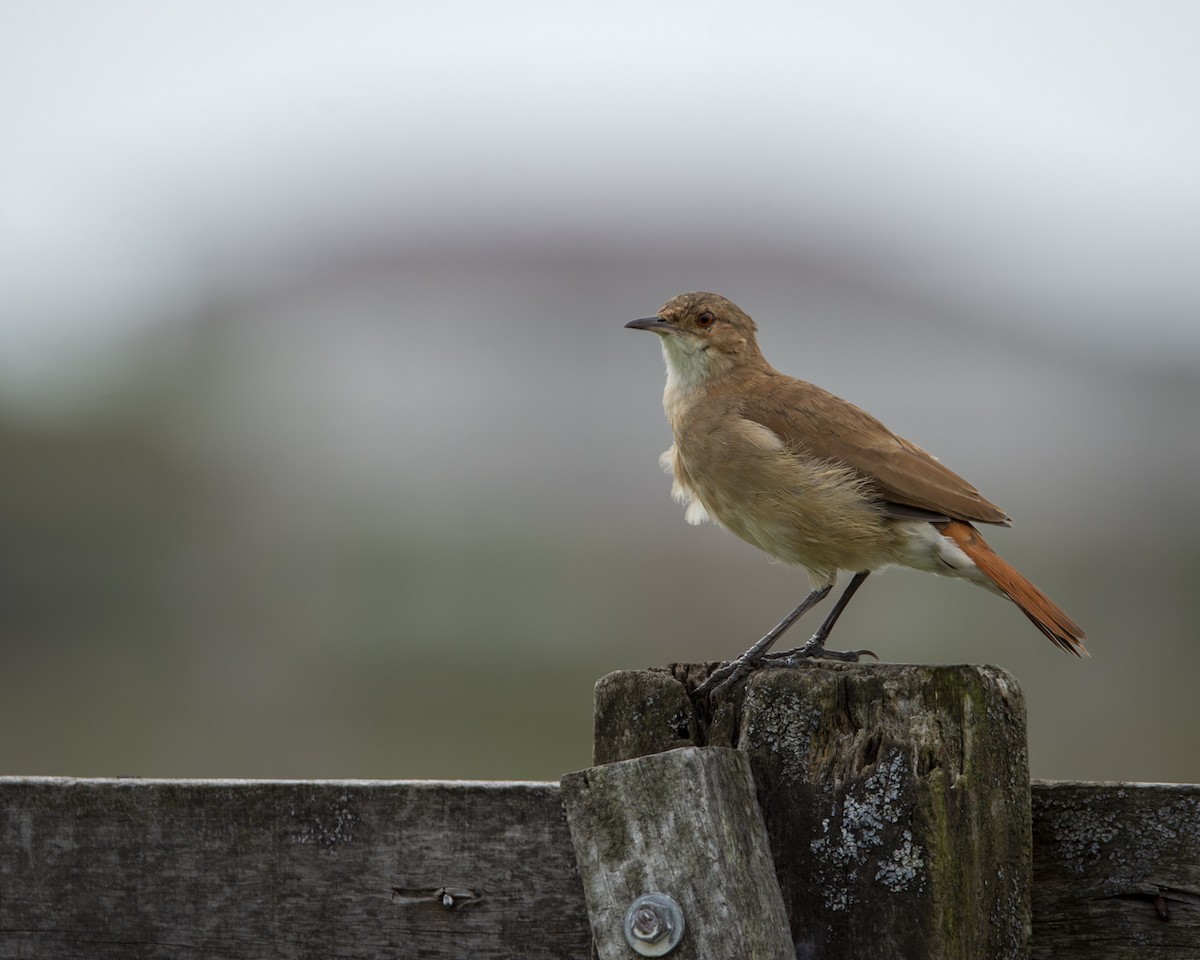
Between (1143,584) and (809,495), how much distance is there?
380 inches

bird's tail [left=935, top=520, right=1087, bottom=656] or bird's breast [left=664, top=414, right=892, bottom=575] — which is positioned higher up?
bird's breast [left=664, top=414, right=892, bottom=575]

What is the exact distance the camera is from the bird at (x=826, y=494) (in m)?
4.59

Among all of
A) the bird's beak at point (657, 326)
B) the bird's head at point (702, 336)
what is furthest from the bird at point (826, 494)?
the bird's beak at point (657, 326)

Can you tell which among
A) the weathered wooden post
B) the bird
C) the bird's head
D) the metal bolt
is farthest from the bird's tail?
the metal bolt

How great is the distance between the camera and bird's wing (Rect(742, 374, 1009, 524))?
463 cm

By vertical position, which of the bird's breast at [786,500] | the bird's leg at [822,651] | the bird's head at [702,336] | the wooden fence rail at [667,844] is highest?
the bird's head at [702,336]

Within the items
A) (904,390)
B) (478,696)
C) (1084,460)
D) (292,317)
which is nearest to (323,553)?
(478,696)

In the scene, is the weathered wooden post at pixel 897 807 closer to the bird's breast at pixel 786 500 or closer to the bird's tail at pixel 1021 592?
the bird's tail at pixel 1021 592

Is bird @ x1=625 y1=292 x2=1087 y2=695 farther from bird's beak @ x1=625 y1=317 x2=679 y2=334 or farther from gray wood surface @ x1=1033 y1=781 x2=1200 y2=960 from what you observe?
gray wood surface @ x1=1033 y1=781 x2=1200 y2=960

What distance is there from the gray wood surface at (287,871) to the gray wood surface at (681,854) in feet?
0.82

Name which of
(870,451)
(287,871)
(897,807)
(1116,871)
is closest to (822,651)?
(870,451)

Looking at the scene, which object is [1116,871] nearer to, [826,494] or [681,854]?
[681,854]

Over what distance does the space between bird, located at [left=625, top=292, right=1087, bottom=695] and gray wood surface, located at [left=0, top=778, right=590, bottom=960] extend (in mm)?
1988

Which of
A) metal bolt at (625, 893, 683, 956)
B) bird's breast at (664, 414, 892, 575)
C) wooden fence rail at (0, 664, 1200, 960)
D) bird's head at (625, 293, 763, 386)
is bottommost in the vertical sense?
metal bolt at (625, 893, 683, 956)
